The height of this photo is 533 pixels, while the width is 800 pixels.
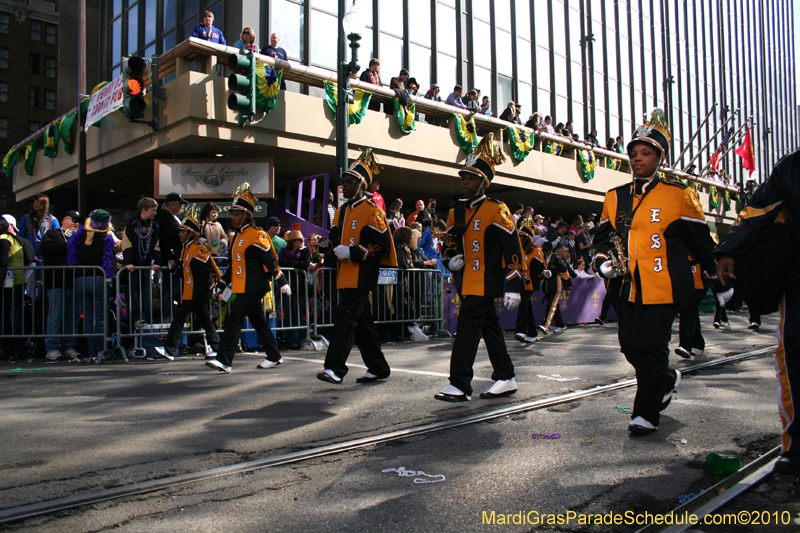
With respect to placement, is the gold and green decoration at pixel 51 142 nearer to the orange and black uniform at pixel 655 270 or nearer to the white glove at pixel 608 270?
the white glove at pixel 608 270

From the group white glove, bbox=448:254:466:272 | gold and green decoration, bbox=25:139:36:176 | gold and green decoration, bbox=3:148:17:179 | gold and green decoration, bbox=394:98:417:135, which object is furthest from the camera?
gold and green decoration, bbox=3:148:17:179

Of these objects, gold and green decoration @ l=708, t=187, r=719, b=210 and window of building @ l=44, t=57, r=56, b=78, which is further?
window of building @ l=44, t=57, r=56, b=78

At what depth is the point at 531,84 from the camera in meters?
27.1

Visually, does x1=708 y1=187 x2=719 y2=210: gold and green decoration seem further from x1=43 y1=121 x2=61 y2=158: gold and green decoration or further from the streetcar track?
the streetcar track

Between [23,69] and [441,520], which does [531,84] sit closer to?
[441,520]

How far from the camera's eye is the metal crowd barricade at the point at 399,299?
10.8 m

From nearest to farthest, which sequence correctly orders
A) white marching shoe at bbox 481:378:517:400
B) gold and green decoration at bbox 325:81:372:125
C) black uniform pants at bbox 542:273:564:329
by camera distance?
white marching shoe at bbox 481:378:517:400
black uniform pants at bbox 542:273:564:329
gold and green decoration at bbox 325:81:372:125

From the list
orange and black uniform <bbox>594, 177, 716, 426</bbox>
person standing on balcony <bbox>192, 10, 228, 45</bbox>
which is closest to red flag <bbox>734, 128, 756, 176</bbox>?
person standing on balcony <bbox>192, 10, 228, 45</bbox>

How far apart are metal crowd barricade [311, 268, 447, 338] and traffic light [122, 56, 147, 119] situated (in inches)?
177

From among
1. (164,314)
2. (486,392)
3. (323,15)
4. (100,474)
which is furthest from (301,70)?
(100,474)

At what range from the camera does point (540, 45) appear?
27922 mm

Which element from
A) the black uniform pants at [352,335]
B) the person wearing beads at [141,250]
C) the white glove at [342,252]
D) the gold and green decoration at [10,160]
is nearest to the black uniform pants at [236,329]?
the black uniform pants at [352,335]

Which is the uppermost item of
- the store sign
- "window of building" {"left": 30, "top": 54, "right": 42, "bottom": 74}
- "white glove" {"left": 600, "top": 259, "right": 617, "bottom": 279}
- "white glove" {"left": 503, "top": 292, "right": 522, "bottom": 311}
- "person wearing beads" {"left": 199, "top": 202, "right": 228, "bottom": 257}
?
"window of building" {"left": 30, "top": 54, "right": 42, "bottom": 74}

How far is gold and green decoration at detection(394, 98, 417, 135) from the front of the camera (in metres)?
17.3
